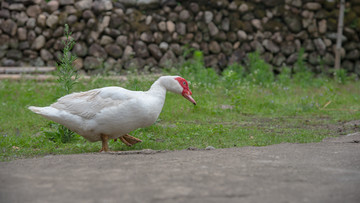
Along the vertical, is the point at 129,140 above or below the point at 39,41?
below

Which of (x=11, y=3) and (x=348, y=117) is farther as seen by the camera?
(x=11, y=3)

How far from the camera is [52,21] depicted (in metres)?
9.92

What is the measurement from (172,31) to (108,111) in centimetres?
663

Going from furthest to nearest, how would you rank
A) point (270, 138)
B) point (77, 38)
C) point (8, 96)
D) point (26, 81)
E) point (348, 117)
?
point (77, 38) → point (26, 81) → point (8, 96) → point (348, 117) → point (270, 138)

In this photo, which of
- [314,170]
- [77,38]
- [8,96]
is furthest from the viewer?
[77,38]

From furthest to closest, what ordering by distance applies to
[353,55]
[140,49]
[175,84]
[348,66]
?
[348,66] < [353,55] < [140,49] < [175,84]

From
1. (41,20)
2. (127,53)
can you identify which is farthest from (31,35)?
(127,53)

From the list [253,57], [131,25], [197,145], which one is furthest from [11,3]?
[197,145]

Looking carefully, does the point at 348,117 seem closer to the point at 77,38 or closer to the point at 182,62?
the point at 182,62

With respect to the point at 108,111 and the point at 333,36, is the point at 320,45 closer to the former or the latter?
the point at 333,36

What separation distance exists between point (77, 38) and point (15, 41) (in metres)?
1.50

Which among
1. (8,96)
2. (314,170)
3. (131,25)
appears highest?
(131,25)

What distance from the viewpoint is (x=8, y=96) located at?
775cm

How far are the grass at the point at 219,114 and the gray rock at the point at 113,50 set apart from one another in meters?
1.59
